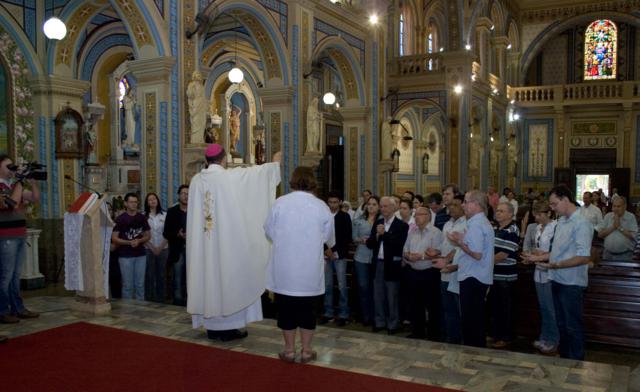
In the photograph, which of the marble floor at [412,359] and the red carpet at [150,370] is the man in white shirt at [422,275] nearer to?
the marble floor at [412,359]

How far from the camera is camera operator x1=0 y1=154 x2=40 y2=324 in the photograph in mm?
5277

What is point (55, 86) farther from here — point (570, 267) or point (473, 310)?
point (570, 267)

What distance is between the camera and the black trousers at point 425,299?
20.1 feet

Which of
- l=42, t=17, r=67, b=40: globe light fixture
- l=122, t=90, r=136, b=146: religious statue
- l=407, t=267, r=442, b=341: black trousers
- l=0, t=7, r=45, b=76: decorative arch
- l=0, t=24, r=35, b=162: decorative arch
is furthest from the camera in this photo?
l=122, t=90, r=136, b=146: religious statue

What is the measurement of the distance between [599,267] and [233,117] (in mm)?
12481

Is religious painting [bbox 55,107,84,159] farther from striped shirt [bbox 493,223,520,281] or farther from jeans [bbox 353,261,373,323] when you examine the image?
striped shirt [bbox 493,223,520,281]

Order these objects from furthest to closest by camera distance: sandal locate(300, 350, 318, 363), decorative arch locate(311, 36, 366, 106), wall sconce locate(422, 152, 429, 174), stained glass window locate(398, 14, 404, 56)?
1. wall sconce locate(422, 152, 429, 174)
2. stained glass window locate(398, 14, 404, 56)
3. decorative arch locate(311, 36, 366, 106)
4. sandal locate(300, 350, 318, 363)

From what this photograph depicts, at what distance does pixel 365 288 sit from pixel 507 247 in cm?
204

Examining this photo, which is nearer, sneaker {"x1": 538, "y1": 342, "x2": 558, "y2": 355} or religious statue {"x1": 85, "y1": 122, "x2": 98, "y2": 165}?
sneaker {"x1": 538, "y1": 342, "x2": 558, "y2": 355}

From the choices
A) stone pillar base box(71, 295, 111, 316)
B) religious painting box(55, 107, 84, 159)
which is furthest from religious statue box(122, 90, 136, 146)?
stone pillar base box(71, 295, 111, 316)

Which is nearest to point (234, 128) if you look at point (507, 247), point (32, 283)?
point (32, 283)

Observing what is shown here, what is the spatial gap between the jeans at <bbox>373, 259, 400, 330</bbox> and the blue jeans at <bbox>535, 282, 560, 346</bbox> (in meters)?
1.57

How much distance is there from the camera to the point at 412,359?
4.50m

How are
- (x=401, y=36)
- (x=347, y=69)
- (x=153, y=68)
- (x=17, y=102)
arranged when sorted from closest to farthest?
(x=153, y=68) → (x=17, y=102) → (x=347, y=69) → (x=401, y=36)
